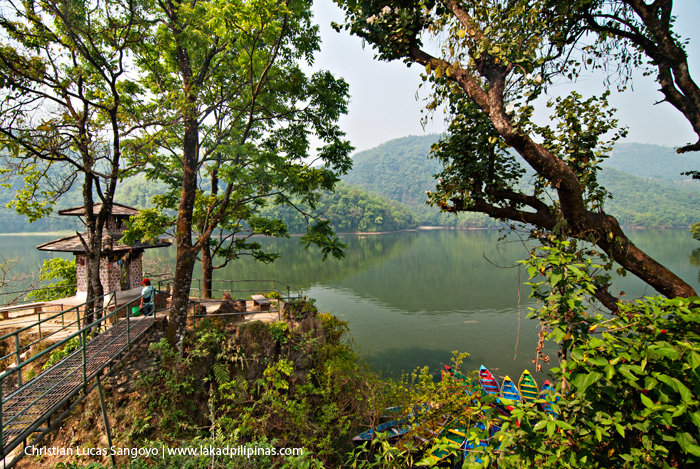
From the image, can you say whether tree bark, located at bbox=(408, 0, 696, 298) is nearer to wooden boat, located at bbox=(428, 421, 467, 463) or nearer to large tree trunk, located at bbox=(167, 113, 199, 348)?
wooden boat, located at bbox=(428, 421, 467, 463)

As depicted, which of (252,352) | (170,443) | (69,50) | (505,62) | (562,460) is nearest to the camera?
(562,460)

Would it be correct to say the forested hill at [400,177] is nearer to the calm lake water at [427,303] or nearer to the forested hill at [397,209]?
the forested hill at [397,209]

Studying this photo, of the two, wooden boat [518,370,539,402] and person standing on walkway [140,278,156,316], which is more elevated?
person standing on walkway [140,278,156,316]

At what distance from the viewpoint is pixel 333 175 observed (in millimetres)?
8938

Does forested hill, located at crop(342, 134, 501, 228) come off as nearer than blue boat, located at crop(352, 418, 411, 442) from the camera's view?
No

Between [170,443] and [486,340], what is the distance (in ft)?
42.3

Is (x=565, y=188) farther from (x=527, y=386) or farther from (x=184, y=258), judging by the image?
Result: (x=527, y=386)

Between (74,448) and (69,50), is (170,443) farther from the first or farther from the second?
(69,50)

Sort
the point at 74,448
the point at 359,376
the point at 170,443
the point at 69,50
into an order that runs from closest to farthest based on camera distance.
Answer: the point at 74,448
the point at 170,443
the point at 69,50
the point at 359,376

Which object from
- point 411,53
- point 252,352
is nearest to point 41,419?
point 252,352

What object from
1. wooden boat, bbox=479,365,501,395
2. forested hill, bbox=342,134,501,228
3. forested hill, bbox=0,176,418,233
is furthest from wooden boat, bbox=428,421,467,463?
forested hill, bbox=342,134,501,228

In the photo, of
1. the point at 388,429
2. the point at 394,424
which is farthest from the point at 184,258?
the point at 394,424

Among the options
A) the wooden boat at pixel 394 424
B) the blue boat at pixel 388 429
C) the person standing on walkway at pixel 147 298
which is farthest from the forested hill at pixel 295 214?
the blue boat at pixel 388 429

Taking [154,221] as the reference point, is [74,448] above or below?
below
